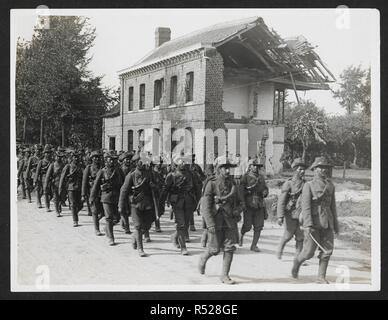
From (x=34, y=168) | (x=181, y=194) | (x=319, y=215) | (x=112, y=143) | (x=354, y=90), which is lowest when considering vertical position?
(x=319, y=215)

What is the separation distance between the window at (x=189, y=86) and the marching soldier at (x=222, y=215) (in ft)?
15.4

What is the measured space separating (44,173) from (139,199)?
18.4 ft

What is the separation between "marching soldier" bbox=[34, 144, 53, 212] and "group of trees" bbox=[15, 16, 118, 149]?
879 millimetres

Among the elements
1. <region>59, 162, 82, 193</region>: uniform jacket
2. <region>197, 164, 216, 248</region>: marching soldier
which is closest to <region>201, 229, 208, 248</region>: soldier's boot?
<region>197, 164, 216, 248</region>: marching soldier

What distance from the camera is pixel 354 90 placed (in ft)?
30.7

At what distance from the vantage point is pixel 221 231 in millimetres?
8070

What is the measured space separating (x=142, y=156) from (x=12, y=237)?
303cm

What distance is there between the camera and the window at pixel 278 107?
13.2 m

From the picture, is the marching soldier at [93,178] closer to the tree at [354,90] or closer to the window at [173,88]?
the window at [173,88]

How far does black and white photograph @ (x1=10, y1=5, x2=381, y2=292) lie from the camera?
28.3 feet

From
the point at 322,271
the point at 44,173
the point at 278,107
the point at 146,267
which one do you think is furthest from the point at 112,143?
the point at 322,271

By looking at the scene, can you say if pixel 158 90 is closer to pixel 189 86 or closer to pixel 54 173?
pixel 189 86
